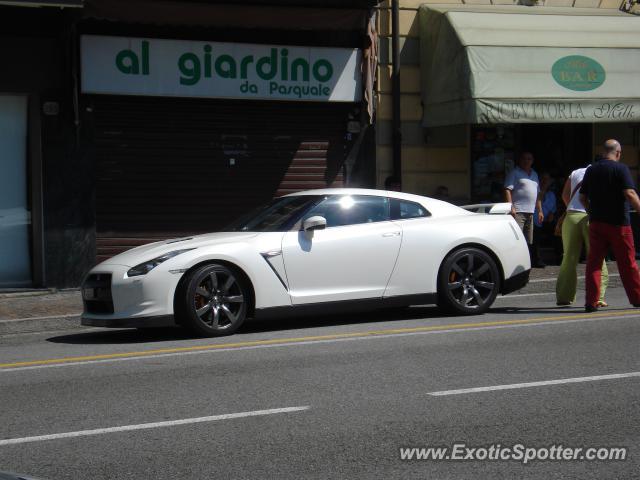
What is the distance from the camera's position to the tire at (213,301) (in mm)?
9570

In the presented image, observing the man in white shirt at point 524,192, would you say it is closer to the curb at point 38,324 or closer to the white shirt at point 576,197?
the white shirt at point 576,197

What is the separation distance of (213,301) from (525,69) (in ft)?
25.9

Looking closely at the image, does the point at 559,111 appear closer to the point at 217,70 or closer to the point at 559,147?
the point at 559,147

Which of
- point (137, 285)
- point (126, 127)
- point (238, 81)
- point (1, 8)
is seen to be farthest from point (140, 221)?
point (137, 285)

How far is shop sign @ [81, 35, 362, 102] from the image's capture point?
1496cm

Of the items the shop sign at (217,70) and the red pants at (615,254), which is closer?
the red pants at (615,254)

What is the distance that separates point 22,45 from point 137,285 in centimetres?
661

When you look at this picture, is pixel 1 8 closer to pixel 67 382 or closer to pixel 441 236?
pixel 441 236

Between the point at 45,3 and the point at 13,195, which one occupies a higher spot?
the point at 45,3

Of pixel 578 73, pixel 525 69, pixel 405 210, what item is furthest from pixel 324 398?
pixel 578 73

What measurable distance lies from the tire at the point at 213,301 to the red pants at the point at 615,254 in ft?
11.8

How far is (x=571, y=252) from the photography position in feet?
36.8

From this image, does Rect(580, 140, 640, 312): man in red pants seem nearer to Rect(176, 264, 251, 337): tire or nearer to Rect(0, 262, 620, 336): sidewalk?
A: Rect(0, 262, 620, 336): sidewalk

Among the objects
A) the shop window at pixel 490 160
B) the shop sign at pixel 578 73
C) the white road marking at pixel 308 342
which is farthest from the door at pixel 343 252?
the shop window at pixel 490 160
